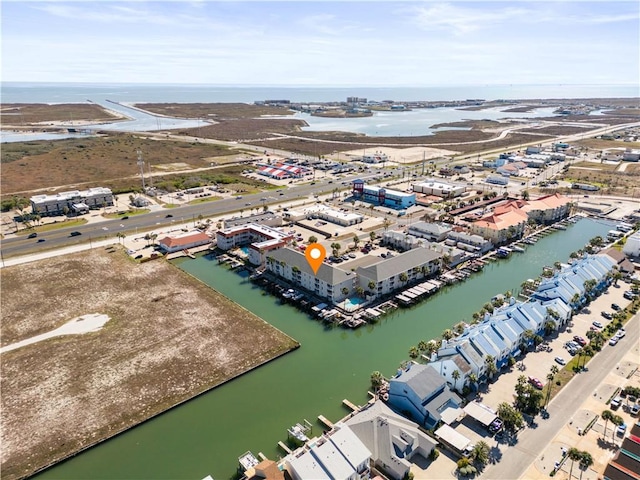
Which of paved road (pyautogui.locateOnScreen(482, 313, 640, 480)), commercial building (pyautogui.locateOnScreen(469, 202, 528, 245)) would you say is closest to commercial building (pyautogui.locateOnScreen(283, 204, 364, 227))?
commercial building (pyautogui.locateOnScreen(469, 202, 528, 245))

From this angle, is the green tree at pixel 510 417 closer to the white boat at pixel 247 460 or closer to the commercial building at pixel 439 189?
the white boat at pixel 247 460

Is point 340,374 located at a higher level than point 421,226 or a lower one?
lower

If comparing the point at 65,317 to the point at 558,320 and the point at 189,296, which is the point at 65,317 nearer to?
the point at 189,296

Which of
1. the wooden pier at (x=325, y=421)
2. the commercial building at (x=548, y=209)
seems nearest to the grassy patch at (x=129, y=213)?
the wooden pier at (x=325, y=421)

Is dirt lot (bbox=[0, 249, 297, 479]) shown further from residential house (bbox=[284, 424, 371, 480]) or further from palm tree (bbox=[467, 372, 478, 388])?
palm tree (bbox=[467, 372, 478, 388])

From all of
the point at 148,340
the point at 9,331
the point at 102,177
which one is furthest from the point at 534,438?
the point at 102,177
